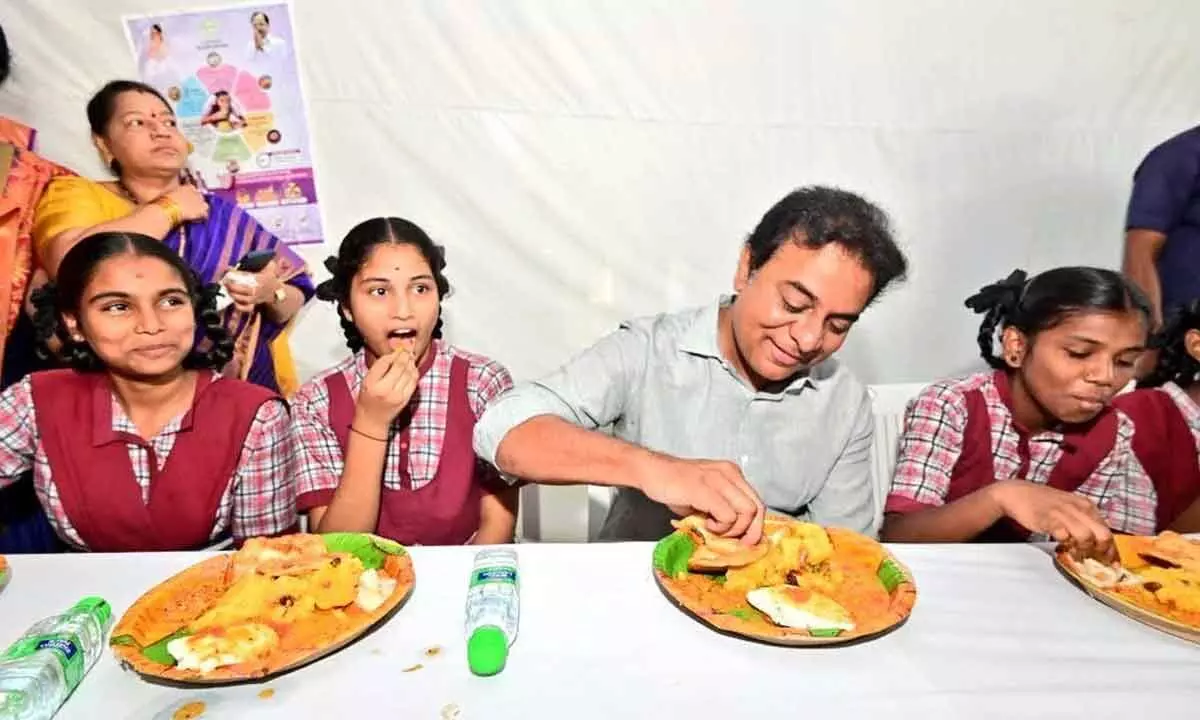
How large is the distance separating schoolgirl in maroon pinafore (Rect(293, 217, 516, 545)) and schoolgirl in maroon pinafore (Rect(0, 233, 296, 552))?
4.2 inches

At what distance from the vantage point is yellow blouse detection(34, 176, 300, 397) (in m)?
1.65

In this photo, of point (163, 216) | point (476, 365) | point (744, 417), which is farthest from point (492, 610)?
point (163, 216)

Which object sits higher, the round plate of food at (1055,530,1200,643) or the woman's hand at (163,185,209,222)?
the woman's hand at (163,185,209,222)

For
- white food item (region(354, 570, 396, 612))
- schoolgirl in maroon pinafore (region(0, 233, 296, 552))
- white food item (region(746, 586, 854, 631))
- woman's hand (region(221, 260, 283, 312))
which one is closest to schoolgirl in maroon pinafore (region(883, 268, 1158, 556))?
white food item (region(746, 586, 854, 631))

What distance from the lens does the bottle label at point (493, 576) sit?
3.10ft

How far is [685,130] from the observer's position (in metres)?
2.12

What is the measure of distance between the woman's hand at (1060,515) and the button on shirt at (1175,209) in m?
1.19

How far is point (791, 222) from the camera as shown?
119 centimetres

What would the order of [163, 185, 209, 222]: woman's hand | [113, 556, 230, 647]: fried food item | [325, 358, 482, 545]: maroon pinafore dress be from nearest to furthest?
[113, 556, 230, 647]: fried food item < [325, 358, 482, 545]: maroon pinafore dress < [163, 185, 209, 222]: woman's hand

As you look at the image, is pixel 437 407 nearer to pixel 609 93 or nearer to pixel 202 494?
pixel 202 494

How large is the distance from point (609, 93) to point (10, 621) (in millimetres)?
1673

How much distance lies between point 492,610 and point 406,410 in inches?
27.2

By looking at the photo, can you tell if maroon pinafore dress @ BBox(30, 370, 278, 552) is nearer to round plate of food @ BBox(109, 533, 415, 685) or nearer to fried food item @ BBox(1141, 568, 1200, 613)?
round plate of food @ BBox(109, 533, 415, 685)

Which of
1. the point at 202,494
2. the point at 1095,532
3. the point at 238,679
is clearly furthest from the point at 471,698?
the point at 1095,532
